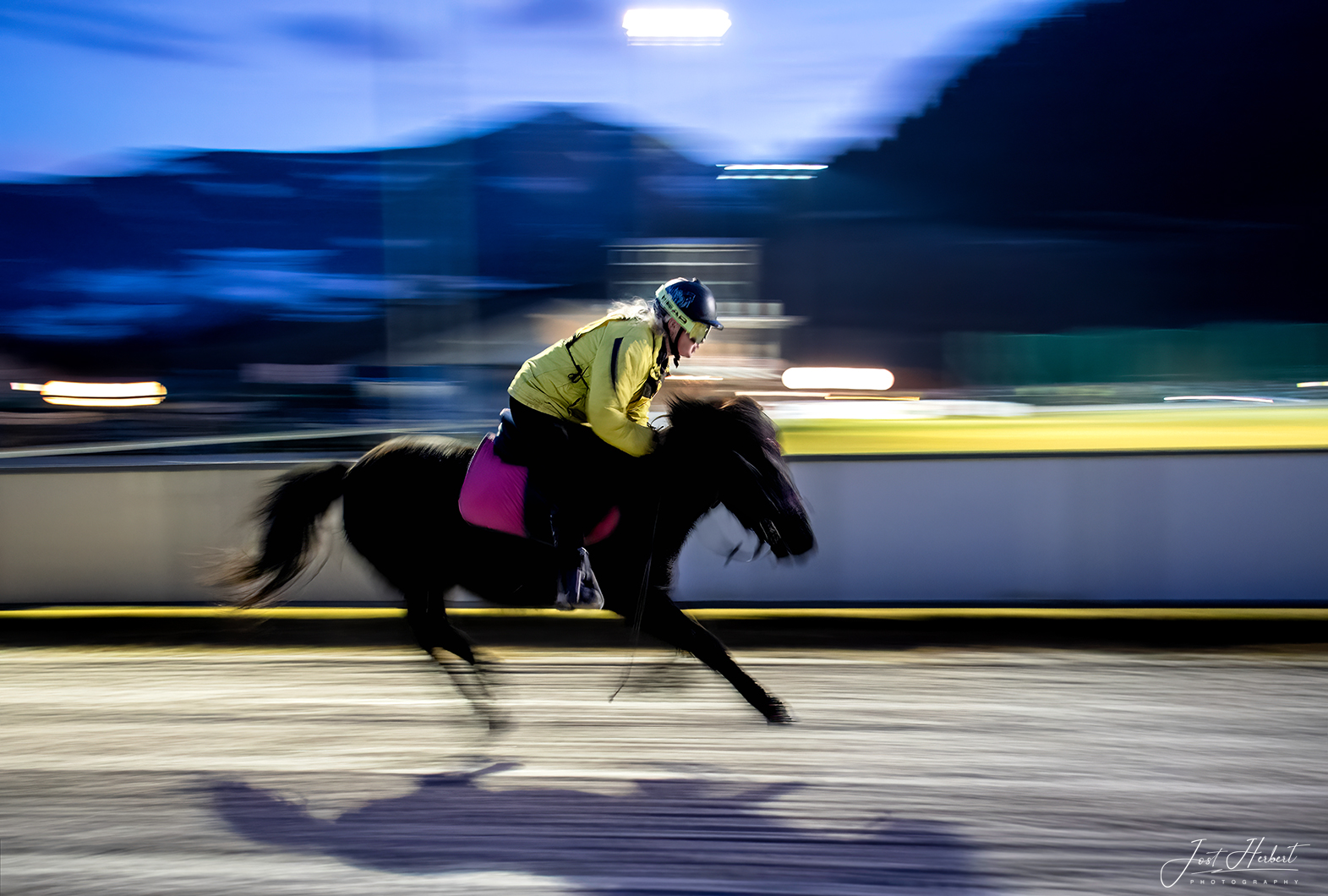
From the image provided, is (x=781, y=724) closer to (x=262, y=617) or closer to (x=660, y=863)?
(x=660, y=863)

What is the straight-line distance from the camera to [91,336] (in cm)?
800

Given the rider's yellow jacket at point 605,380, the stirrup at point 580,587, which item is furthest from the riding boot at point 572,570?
the rider's yellow jacket at point 605,380

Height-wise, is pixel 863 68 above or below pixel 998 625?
above

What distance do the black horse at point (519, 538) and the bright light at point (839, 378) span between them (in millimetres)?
3295

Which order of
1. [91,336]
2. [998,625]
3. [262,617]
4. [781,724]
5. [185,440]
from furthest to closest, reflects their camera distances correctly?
[91,336] → [185,440] → [262,617] → [998,625] → [781,724]

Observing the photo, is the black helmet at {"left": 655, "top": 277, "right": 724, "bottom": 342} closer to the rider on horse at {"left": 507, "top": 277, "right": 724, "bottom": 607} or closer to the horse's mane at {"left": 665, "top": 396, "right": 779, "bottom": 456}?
the rider on horse at {"left": 507, "top": 277, "right": 724, "bottom": 607}

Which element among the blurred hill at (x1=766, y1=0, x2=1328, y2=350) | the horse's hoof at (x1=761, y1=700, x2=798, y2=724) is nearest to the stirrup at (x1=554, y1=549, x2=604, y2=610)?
the horse's hoof at (x1=761, y1=700, x2=798, y2=724)

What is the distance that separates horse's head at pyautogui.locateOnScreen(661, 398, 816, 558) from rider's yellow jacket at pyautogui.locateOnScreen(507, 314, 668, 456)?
0.16 m

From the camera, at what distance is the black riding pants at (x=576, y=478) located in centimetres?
413

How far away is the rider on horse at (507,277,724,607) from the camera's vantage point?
399 centimetres

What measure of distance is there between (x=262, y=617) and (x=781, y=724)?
13.3 ft

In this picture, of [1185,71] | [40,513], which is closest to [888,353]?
[1185,71]

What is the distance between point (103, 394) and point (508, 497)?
16.8 ft

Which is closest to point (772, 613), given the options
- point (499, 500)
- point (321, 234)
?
point (499, 500)
